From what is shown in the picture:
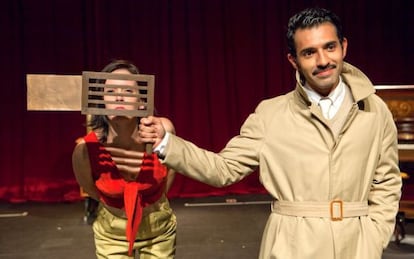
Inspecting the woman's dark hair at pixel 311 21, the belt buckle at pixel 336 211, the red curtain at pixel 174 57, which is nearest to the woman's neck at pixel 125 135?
the woman's dark hair at pixel 311 21

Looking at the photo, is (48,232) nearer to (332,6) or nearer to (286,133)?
(286,133)

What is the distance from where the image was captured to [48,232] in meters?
4.11

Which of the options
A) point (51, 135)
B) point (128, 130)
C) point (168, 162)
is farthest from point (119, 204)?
point (51, 135)

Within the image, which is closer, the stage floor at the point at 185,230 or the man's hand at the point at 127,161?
the man's hand at the point at 127,161

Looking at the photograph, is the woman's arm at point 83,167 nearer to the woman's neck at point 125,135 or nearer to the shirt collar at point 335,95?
the woman's neck at point 125,135

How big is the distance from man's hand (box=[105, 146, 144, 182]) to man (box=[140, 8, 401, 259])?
494 millimetres

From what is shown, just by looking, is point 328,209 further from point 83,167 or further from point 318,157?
point 83,167

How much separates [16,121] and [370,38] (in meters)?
4.10

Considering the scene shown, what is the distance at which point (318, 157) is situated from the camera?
139cm

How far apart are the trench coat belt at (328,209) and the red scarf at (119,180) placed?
600mm

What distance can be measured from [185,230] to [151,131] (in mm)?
2828

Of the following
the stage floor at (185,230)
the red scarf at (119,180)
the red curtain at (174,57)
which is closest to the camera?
the red scarf at (119,180)

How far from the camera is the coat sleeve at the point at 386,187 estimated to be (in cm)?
145

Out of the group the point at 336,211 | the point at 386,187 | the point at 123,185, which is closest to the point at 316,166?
the point at 336,211
